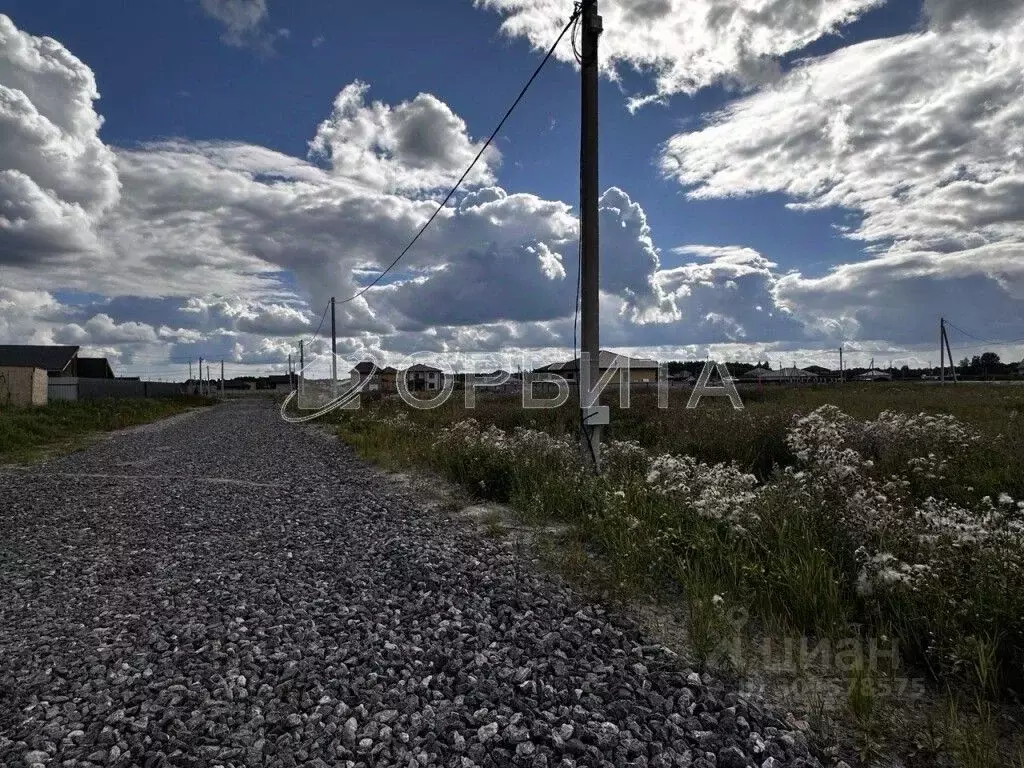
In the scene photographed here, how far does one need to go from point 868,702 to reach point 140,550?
5904 mm

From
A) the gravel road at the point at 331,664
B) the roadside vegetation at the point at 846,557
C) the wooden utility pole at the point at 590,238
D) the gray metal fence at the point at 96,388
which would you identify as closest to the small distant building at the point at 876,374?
the gray metal fence at the point at 96,388

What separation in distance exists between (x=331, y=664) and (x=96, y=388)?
4633cm

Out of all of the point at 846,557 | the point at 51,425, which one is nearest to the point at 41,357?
the point at 51,425

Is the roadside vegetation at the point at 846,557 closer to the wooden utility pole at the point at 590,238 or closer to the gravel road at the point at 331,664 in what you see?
the gravel road at the point at 331,664

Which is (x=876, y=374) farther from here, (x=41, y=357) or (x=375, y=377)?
(x=41, y=357)

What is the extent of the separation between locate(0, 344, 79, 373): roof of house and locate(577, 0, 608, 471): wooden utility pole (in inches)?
2092

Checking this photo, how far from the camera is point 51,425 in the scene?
19891 mm

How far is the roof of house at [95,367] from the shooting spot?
67312 mm

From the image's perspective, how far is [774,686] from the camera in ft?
9.78

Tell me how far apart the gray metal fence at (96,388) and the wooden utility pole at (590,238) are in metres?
34.0

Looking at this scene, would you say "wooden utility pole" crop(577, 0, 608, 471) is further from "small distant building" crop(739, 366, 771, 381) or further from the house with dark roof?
"small distant building" crop(739, 366, 771, 381)

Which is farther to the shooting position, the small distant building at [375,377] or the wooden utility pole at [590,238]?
the small distant building at [375,377]

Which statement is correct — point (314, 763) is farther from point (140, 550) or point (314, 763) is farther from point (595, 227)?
point (595, 227)

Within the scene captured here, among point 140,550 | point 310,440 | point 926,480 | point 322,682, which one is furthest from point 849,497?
point 310,440
